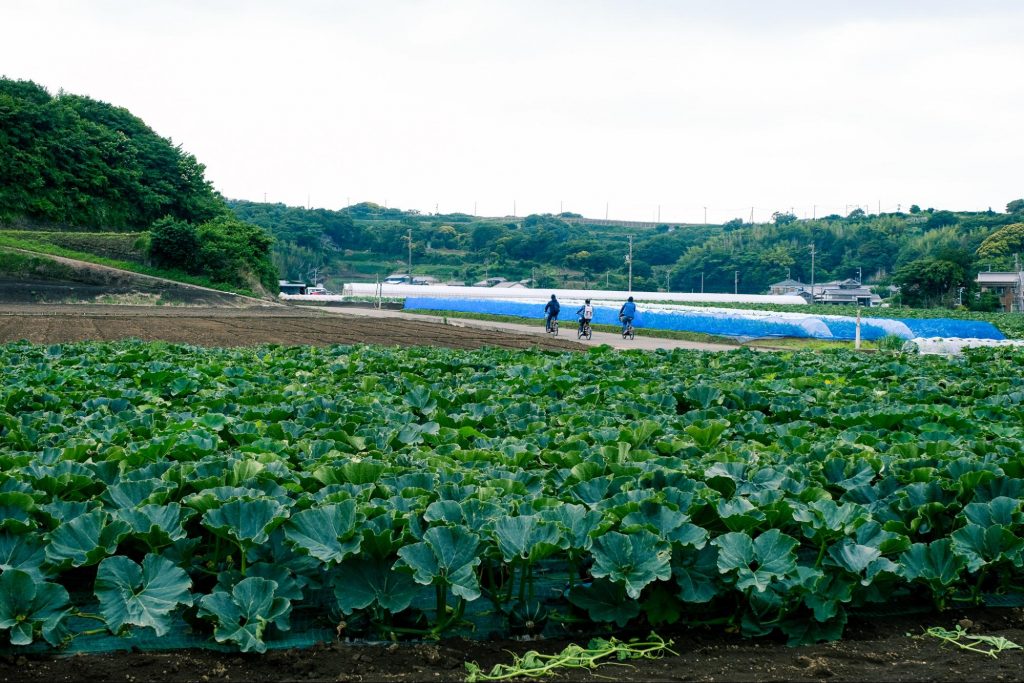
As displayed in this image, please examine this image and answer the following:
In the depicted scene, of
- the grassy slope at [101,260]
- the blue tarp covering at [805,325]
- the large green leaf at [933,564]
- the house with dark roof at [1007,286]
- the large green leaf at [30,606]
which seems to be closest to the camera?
the large green leaf at [30,606]

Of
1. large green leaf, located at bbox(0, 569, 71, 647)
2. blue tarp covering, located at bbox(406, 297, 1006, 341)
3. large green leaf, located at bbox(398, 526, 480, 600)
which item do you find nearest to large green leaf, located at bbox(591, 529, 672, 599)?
large green leaf, located at bbox(398, 526, 480, 600)

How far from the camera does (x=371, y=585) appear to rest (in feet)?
11.6

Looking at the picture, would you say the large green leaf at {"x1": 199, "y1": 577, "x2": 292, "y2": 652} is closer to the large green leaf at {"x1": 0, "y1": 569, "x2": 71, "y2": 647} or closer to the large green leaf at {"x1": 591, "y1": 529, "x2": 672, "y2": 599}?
the large green leaf at {"x1": 0, "y1": 569, "x2": 71, "y2": 647}

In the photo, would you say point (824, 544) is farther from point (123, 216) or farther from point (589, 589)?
point (123, 216)

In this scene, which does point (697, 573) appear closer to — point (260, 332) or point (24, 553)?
point (24, 553)

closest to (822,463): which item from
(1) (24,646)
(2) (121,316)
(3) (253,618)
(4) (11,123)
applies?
(3) (253,618)

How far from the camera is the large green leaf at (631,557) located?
11.5ft

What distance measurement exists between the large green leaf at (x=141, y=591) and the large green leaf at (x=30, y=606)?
152 mm

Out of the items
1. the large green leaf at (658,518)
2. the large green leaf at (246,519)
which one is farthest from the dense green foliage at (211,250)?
the large green leaf at (658,518)

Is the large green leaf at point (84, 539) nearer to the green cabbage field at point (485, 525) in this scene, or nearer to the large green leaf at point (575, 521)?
the green cabbage field at point (485, 525)

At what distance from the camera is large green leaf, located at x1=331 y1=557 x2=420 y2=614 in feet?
11.4

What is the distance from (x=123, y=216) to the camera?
5406 cm

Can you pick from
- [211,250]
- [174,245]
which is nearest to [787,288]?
[211,250]

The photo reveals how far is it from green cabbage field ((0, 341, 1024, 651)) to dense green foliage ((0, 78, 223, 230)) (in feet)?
161
